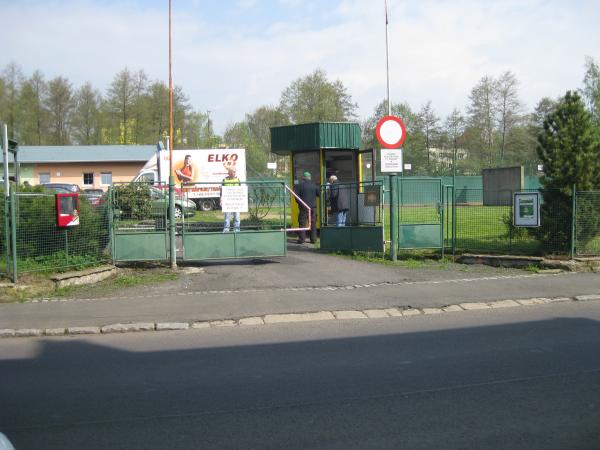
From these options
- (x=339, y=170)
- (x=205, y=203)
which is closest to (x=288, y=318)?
(x=339, y=170)

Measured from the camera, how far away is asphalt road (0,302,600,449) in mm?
4699

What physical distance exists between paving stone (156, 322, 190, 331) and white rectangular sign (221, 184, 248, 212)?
5026 millimetres

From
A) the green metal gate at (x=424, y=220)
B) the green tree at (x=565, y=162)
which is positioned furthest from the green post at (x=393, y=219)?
the green tree at (x=565, y=162)

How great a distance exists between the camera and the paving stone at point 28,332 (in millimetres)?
8469

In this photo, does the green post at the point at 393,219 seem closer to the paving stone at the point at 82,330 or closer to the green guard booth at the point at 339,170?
the green guard booth at the point at 339,170

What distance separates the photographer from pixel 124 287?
1161 centimetres

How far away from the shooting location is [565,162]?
1348cm

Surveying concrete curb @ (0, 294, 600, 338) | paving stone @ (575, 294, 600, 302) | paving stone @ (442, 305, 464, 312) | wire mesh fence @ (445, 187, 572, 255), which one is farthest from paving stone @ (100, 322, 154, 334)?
wire mesh fence @ (445, 187, 572, 255)

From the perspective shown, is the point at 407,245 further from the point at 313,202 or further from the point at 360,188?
the point at 313,202

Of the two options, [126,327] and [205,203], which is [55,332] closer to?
[126,327]

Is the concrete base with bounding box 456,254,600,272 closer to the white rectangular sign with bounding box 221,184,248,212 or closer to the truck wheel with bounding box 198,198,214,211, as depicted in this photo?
the white rectangular sign with bounding box 221,184,248,212

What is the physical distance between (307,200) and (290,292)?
5.94 m

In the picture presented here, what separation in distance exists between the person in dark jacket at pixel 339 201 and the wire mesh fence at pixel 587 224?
5.52 m

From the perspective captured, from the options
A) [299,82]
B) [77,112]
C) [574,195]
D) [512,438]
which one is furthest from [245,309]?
[77,112]
